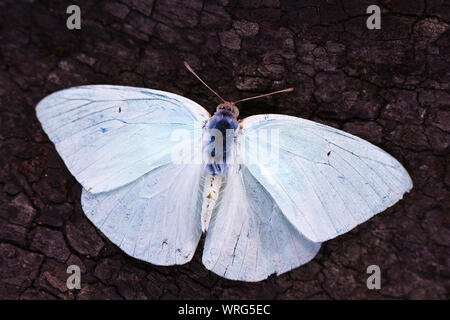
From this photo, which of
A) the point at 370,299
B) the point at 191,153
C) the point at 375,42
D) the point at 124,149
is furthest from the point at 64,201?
the point at 375,42

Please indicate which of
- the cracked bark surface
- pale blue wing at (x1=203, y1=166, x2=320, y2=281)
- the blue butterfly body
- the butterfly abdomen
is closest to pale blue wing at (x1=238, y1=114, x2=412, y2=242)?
the blue butterfly body

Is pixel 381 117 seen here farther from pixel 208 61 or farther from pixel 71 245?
pixel 71 245

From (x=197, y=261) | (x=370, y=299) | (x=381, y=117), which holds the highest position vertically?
(x=381, y=117)

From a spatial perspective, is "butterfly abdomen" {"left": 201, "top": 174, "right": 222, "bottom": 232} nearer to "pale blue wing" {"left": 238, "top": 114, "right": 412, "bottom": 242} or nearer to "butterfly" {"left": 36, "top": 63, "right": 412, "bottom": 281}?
"butterfly" {"left": 36, "top": 63, "right": 412, "bottom": 281}

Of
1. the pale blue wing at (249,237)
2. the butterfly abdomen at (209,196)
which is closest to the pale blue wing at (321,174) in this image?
the pale blue wing at (249,237)

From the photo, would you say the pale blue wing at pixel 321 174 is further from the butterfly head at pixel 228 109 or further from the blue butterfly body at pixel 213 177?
the butterfly head at pixel 228 109
